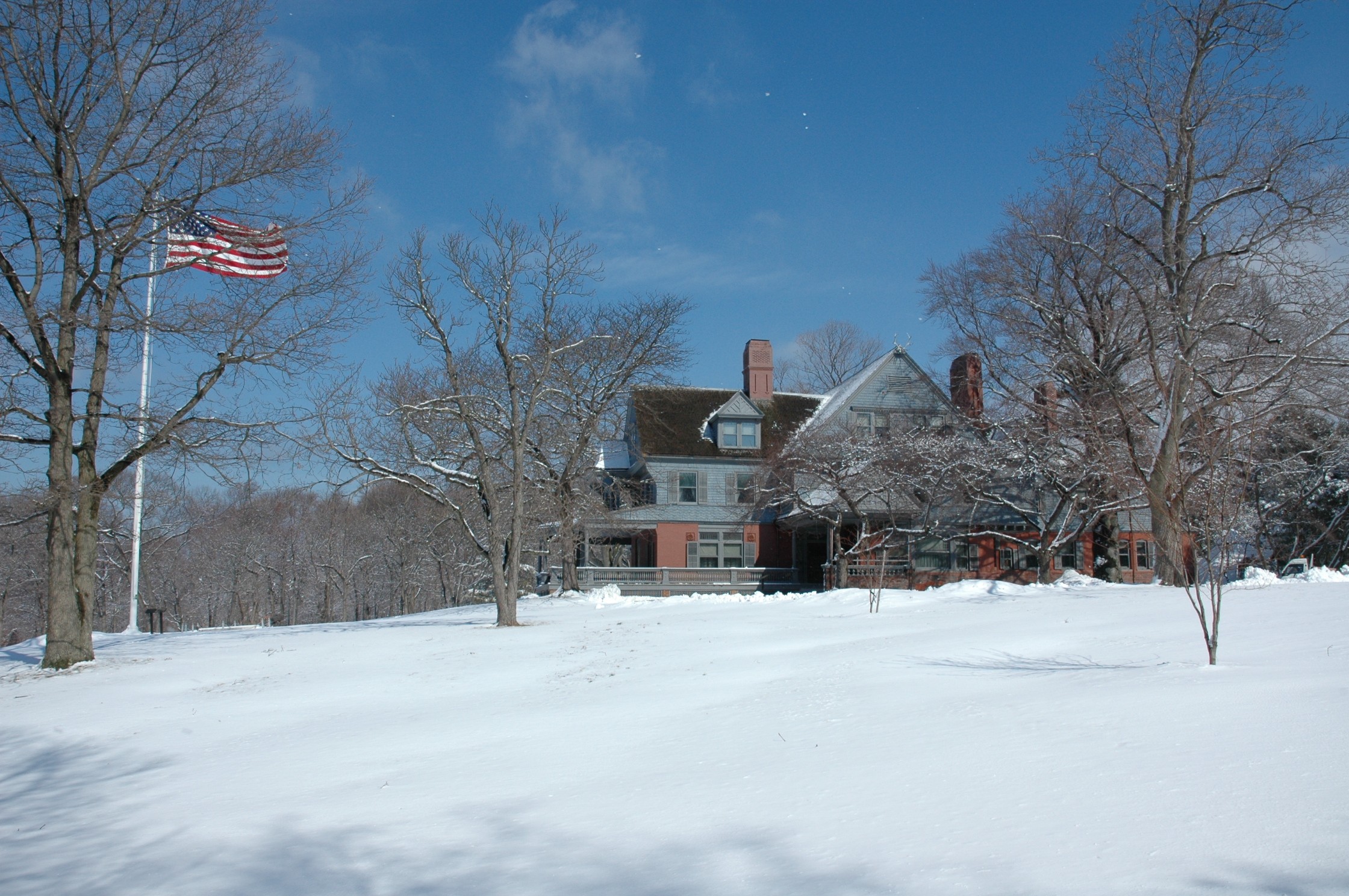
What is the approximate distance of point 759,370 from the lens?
38.6 metres

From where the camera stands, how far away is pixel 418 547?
53562mm

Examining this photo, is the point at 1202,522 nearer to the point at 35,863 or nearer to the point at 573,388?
the point at 35,863

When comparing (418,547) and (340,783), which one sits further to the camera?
(418,547)

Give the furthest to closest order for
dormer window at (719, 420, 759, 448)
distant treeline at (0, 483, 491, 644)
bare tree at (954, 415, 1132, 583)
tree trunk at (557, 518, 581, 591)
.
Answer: distant treeline at (0, 483, 491, 644)
dormer window at (719, 420, 759, 448)
bare tree at (954, 415, 1132, 583)
tree trunk at (557, 518, 581, 591)

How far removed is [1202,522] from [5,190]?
16636 millimetres

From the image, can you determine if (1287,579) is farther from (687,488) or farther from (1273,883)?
(687,488)

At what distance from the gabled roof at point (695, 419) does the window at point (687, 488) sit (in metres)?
0.82

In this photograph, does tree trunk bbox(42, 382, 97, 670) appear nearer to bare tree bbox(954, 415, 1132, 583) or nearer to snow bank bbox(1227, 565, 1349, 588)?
snow bank bbox(1227, 565, 1349, 588)

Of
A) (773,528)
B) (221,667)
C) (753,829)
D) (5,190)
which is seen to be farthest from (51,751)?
(773,528)

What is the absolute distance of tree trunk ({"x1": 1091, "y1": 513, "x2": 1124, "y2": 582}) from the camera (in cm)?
2783

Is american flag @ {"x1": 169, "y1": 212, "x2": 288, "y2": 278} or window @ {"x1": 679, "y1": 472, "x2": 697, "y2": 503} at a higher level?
american flag @ {"x1": 169, "y1": 212, "x2": 288, "y2": 278}

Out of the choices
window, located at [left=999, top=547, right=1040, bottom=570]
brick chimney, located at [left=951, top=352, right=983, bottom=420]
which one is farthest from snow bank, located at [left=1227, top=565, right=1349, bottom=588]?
window, located at [left=999, top=547, right=1040, bottom=570]

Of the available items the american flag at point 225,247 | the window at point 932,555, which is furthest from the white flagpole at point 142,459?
Answer: the window at point 932,555

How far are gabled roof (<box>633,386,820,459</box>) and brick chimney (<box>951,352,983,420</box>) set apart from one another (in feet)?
20.1
